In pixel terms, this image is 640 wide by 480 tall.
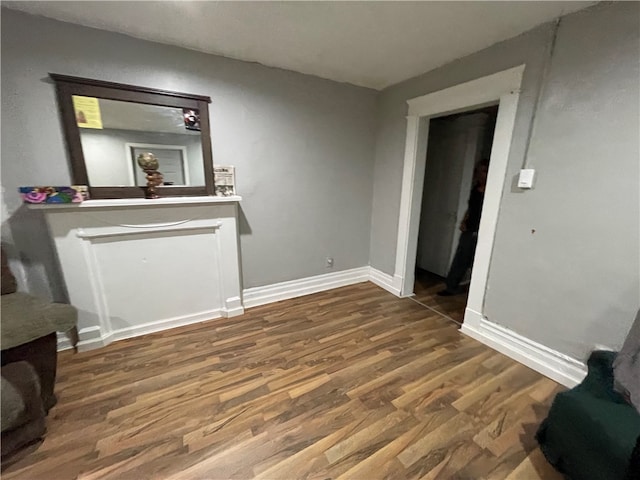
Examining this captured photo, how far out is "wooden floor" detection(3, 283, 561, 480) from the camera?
1.26 meters

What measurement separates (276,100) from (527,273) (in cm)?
251

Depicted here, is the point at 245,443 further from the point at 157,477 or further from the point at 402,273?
the point at 402,273

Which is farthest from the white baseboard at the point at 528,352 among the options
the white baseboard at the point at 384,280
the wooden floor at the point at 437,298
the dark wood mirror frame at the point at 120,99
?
the dark wood mirror frame at the point at 120,99

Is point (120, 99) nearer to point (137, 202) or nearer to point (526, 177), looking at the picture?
point (137, 202)

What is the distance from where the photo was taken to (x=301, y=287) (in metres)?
3.01

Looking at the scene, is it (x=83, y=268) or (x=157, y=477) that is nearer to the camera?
(x=157, y=477)

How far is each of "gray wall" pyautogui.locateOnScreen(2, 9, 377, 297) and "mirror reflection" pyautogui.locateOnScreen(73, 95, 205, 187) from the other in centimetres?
16

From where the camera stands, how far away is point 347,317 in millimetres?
2562

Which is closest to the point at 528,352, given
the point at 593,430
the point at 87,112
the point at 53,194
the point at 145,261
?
the point at 593,430

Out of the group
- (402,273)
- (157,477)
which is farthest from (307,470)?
(402,273)

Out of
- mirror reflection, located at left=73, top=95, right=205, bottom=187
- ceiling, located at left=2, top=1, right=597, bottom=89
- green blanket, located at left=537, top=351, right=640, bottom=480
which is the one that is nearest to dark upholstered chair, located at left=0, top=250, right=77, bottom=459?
mirror reflection, located at left=73, top=95, right=205, bottom=187

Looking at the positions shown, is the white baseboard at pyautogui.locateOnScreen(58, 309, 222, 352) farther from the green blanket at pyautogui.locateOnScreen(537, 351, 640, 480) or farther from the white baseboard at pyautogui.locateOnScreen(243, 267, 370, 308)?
the green blanket at pyautogui.locateOnScreen(537, 351, 640, 480)

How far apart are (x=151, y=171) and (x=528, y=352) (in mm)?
3110

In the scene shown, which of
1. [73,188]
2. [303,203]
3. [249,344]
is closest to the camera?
[73,188]
